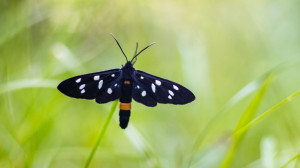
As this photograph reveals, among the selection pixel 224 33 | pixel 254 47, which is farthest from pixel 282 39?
pixel 224 33

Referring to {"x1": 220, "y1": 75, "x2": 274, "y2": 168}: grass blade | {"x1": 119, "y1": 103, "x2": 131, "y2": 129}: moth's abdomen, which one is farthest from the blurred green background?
{"x1": 119, "y1": 103, "x2": 131, "y2": 129}: moth's abdomen

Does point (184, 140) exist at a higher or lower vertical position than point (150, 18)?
lower

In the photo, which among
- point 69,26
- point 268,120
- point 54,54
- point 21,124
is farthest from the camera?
point 268,120

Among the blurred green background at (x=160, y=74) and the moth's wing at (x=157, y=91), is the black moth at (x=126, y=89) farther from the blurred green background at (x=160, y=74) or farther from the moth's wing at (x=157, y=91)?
the blurred green background at (x=160, y=74)

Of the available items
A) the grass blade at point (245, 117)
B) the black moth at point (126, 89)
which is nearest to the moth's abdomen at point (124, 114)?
the black moth at point (126, 89)

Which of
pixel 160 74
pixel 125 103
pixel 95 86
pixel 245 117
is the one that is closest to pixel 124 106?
pixel 125 103

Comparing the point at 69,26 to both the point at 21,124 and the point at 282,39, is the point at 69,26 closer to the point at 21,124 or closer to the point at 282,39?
the point at 21,124
